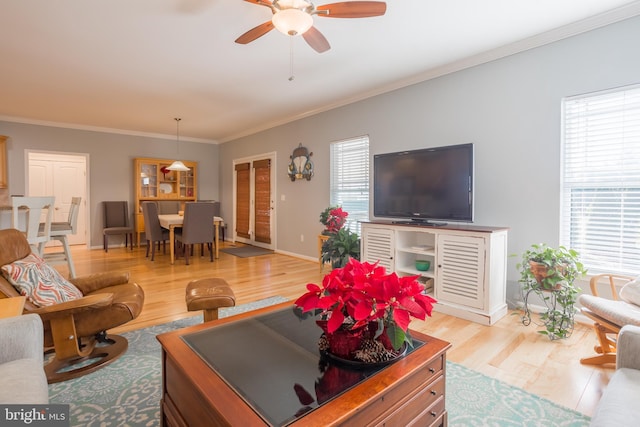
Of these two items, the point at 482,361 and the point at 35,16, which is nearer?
→ the point at 482,361

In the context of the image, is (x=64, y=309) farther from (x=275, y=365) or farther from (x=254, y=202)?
(x=254, y=202)

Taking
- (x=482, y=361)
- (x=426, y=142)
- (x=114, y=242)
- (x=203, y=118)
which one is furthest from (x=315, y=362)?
(x=114, y=242)

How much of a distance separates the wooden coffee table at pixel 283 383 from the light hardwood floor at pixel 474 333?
101 centimetres

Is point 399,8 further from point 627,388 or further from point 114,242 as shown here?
point 114,242

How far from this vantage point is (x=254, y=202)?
702 centimetres

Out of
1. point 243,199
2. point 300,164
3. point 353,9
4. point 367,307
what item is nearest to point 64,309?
point 367,307

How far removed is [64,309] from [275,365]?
1.33 meters

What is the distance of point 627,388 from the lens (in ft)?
3.84

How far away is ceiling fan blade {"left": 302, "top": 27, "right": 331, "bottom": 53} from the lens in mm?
2307

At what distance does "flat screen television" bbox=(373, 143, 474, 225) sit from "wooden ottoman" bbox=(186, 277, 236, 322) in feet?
7.03

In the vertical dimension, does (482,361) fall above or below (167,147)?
below

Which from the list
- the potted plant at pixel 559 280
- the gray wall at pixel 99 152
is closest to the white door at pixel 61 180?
the gray wall at pixel 99 152

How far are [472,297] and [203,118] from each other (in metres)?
5.24

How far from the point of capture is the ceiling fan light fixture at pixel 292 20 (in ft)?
6.46
